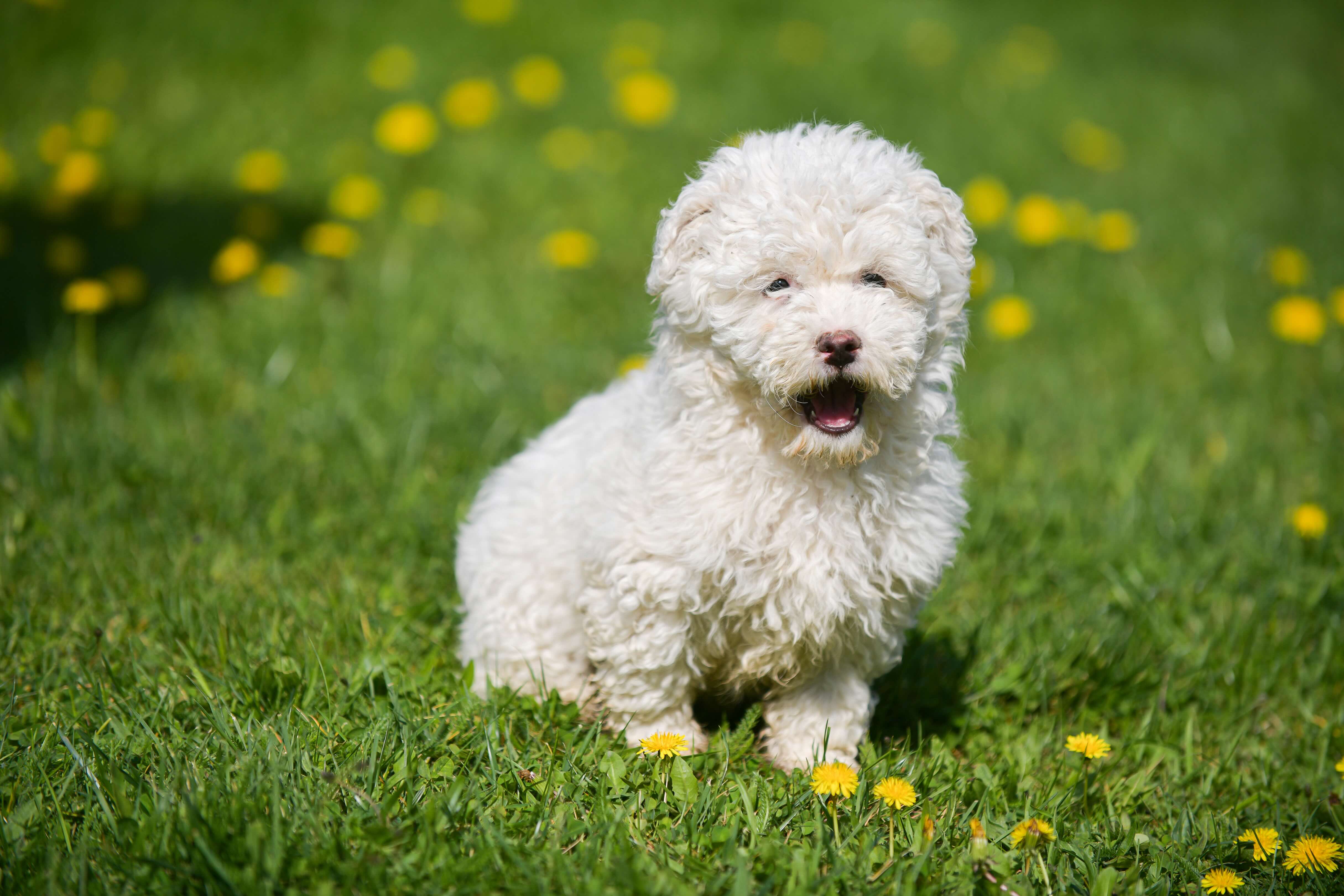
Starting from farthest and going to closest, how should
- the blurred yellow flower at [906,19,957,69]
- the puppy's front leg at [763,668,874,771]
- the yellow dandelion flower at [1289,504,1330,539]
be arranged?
the blurred yellow flower at [906,19,957,69], the yellow dandelion flower at [1289,504,1330,539], the puppy's front leg at [763,668,874,771]

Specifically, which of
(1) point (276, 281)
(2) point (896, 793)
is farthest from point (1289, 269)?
(1) point (276, 281)

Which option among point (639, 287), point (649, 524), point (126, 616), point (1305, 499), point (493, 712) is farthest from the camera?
point (639, 287)

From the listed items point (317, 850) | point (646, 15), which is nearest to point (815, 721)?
point (317, 850)

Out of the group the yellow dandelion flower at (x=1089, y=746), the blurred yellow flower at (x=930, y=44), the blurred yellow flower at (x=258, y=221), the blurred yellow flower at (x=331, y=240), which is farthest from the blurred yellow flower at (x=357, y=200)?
the blurred yellow flower at (x=930, y=44)

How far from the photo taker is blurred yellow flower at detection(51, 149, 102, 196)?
5.20 metres

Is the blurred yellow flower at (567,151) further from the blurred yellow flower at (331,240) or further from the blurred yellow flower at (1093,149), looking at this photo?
the blurred yellow flower at (1093,149)

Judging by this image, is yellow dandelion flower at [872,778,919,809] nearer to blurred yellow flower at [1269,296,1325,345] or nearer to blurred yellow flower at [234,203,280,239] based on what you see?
blurred yellow flower at [1269,296,1325,345]

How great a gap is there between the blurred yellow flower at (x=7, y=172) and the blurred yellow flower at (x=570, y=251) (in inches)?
116

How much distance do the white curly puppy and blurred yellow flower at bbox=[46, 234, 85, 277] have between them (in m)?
3.64

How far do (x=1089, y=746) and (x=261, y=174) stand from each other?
189 inches

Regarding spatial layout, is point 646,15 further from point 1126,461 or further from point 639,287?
point 1126,461

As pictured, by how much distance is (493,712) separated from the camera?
2.71 metres

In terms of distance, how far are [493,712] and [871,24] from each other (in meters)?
7.93

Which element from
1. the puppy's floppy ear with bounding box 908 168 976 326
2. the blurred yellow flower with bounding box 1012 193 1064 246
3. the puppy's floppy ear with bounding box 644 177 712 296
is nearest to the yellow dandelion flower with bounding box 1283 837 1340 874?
the puppy's floppy ear with bounding box 908 168 976 326
